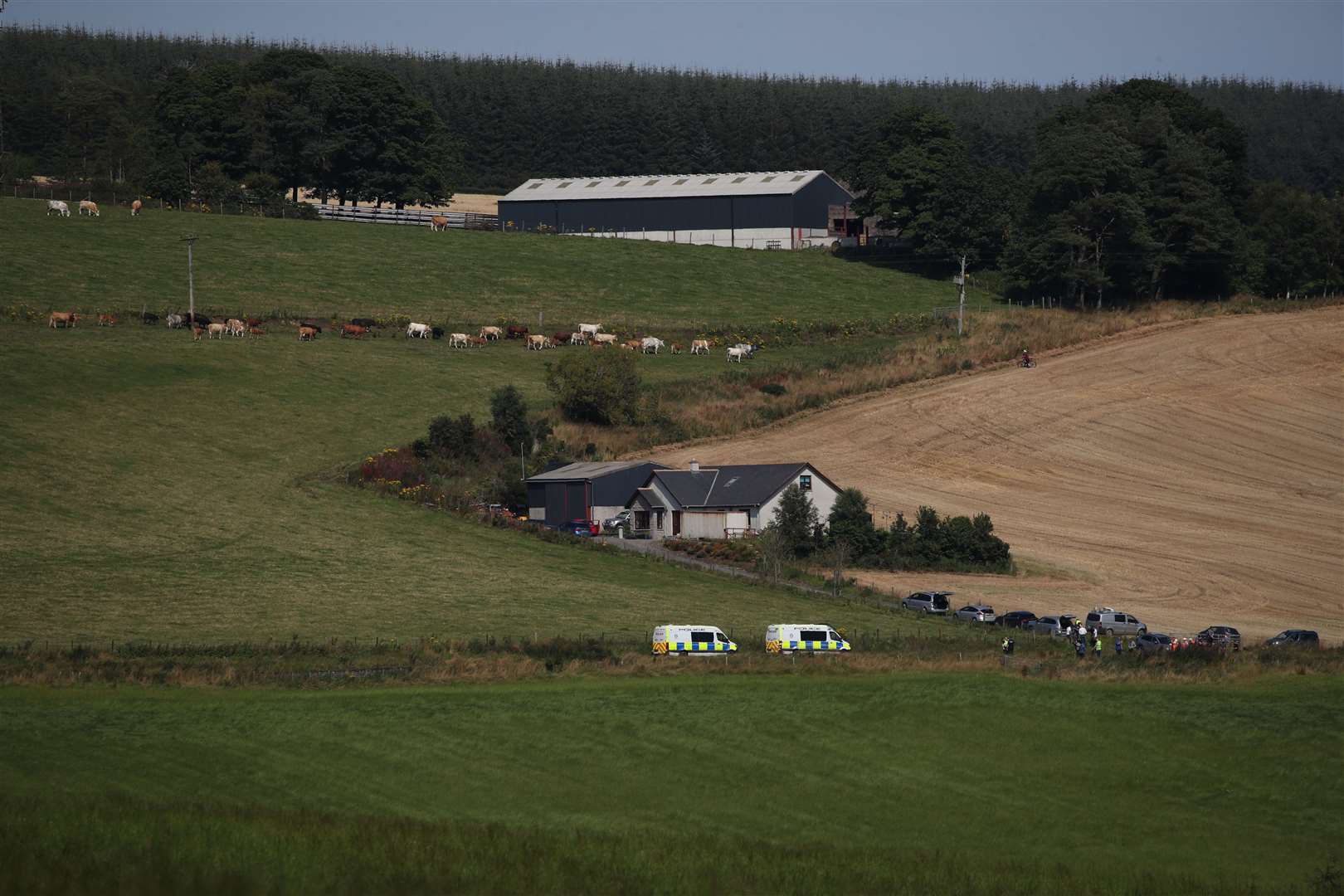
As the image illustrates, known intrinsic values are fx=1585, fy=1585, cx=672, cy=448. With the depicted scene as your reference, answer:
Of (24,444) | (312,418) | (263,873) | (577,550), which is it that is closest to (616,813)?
(263,873)

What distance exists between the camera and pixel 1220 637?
53.2 m

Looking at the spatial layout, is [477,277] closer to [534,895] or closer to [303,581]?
[303,581]

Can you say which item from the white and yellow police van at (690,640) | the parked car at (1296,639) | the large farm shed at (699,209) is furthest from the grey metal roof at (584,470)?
the large farm shed at (699,209)

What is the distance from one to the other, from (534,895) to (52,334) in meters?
81.9

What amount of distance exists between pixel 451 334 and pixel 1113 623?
6298 centimetres

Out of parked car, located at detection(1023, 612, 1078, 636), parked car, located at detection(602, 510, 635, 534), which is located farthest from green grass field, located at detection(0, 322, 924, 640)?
parked car, located at detection(602, 510, 635, 534)

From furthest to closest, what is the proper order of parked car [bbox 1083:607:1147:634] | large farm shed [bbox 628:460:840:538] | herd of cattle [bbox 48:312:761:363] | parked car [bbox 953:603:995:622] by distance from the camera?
herd of cattle [bbox 48:312:761:363] < large farm shed [bbox 628:460:840:538] < parked car [bbox 953:603:995:622] < parked car [bbox 1083:607:1147:634]

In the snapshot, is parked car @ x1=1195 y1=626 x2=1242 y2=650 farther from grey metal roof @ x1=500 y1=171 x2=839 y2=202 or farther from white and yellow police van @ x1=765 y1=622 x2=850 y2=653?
grey metal roof @ x1=500 y1=171 x2=839 y2=202

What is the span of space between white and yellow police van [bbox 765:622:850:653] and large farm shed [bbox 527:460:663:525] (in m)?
27.6

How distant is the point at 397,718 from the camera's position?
35.5 meters

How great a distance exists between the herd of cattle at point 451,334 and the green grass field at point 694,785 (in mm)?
66482

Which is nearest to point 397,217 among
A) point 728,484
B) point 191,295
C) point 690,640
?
point 191,295

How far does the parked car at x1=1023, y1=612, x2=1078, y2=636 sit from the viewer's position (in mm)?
56469

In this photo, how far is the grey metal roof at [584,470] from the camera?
7769 centimetres
